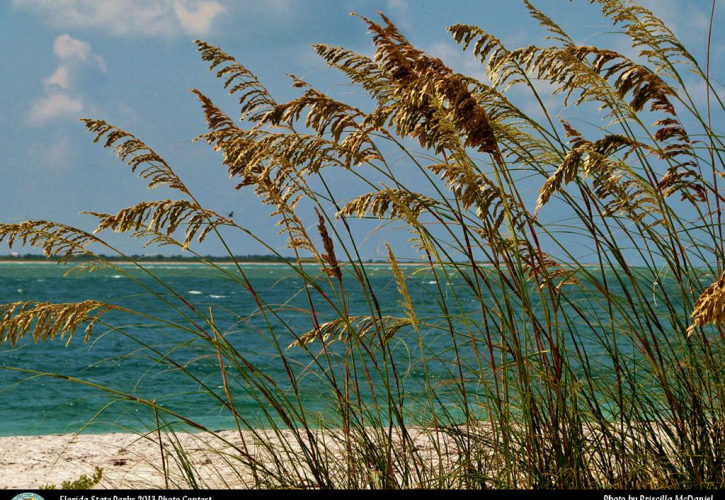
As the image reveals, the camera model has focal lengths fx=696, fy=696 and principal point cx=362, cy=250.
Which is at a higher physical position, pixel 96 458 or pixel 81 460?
pixel 81 460

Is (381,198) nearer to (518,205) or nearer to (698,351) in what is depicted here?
(518,205)

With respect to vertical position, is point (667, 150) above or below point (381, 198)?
above

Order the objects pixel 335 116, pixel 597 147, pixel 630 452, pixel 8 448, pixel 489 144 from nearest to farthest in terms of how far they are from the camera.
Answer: pixel 597 147
pixel 489 144
pixel 335 116
pixel 630 452
pixel 8 448

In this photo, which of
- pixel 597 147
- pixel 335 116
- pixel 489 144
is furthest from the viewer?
pixel 335 116

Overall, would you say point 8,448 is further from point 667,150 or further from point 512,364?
point 667,150

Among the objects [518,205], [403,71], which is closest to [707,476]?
[518,205]

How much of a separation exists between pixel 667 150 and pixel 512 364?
1.33 meters

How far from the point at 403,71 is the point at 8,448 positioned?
780 centimetres

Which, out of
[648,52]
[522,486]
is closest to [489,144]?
[648,52]

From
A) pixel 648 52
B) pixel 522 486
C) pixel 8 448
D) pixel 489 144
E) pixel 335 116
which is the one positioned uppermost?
pixel 648 52

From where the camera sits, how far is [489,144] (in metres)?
2.80

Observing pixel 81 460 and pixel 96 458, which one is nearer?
pixel 81 460

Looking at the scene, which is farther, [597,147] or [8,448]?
[8,448]

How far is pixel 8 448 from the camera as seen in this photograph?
8484 millimetres
